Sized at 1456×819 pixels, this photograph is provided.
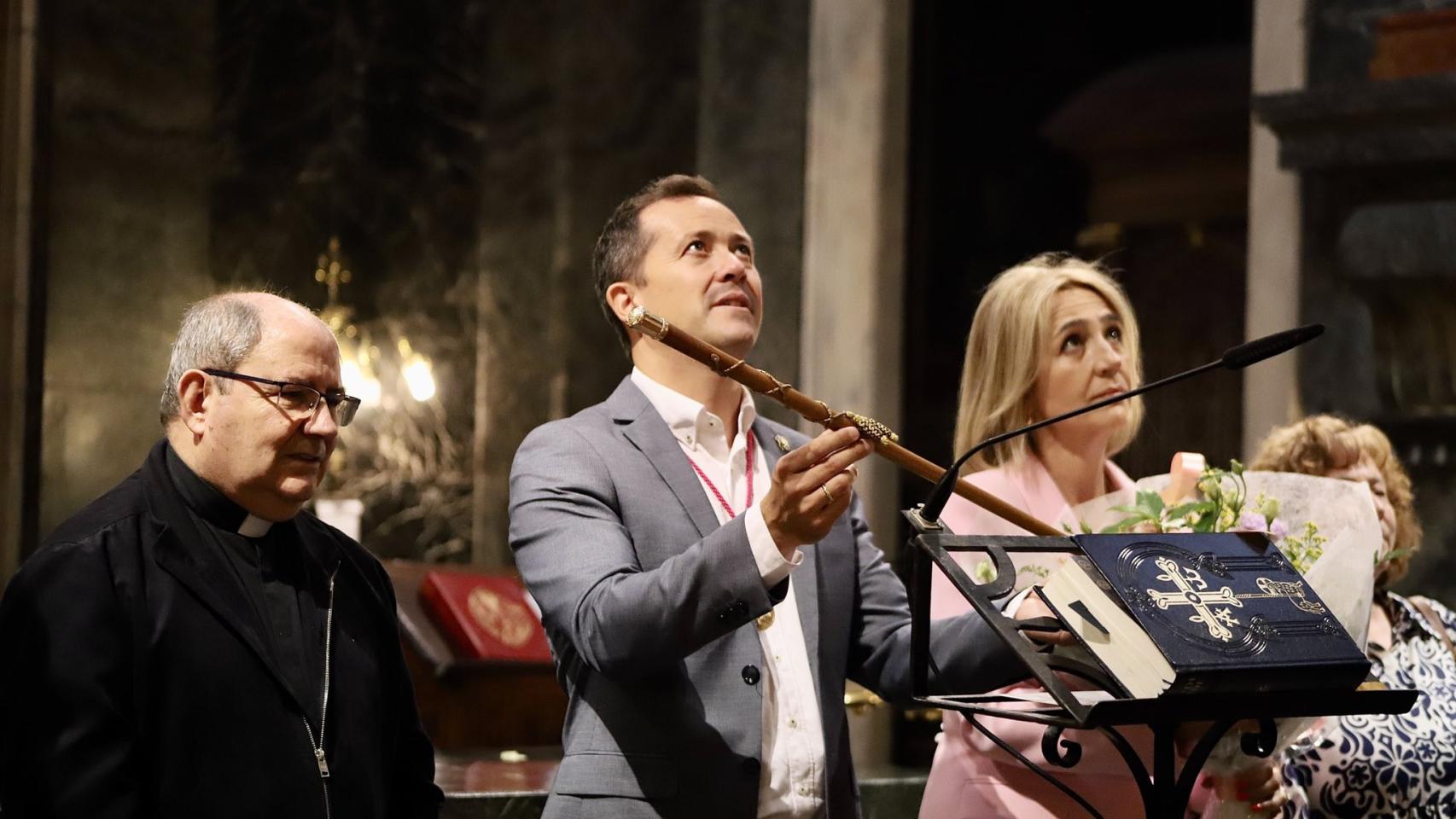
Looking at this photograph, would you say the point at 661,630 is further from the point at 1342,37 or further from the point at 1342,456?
the point at 1342,37

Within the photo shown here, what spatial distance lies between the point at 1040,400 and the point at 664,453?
80 centimetres

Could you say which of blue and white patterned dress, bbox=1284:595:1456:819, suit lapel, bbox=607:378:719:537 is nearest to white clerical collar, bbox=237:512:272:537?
suit lapel, bbox=607:378:719:537

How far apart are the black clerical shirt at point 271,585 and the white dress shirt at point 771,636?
616 millimetres

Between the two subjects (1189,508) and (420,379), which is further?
(420,379)

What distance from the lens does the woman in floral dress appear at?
126 inches

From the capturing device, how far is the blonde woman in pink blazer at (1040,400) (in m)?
2.83

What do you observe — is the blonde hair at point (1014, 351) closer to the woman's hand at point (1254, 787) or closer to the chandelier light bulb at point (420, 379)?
the woman's hand at point (1254, 787)

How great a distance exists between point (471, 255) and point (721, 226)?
4375 mm

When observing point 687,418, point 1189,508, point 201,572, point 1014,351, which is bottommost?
point 201,572

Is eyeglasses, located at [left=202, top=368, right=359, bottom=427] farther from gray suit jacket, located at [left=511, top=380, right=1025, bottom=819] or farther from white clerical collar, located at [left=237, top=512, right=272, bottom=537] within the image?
gray suit jacket, located at [left=511, top=380, right=1025, bottom=819]

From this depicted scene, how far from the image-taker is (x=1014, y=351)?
3049mm

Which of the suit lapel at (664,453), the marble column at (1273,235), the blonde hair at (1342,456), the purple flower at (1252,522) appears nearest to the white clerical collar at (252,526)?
the suit lapel at (664,453)

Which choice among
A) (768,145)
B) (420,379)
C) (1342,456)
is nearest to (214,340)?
(1342,456)

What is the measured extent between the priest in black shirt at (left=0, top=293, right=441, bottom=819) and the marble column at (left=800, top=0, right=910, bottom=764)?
356 cm
